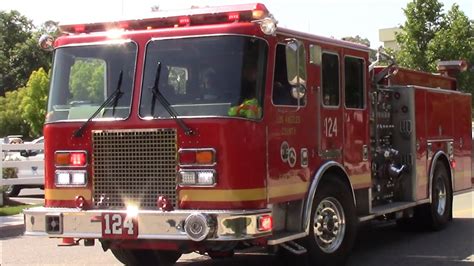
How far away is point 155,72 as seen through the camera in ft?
21.7

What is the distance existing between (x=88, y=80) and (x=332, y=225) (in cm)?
294

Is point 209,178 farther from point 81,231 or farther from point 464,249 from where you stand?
point 464,249

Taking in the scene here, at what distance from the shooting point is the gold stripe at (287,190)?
6.49m

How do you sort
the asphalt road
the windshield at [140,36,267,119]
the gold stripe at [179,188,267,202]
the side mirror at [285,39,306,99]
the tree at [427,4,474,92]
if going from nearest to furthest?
the gold stripe at [179,188,267,202] < the windshield at [140,36,267,119] < the side mirror at [285,39,306,99] < the asphalt road < the tree at [427,4,474,92]

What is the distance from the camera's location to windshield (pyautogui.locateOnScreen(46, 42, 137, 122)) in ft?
22.0

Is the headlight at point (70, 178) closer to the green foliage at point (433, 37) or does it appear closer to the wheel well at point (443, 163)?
the wheel well at point (443, 163)

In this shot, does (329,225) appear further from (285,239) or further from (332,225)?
(285,239)

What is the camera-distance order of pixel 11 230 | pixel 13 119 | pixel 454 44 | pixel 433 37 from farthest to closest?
pixel 13 119 → pixel 433 37 → pixel 454 44 → pixel 11 230

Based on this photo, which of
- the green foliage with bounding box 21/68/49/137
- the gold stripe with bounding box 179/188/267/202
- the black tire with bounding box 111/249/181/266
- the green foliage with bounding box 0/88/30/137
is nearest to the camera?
the gold stripe with bounding box 179/188/267/202

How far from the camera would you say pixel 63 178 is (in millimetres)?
6848

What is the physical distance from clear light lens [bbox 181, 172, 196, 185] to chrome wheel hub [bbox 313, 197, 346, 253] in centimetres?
155

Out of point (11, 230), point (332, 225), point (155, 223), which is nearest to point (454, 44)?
point (11, 230)

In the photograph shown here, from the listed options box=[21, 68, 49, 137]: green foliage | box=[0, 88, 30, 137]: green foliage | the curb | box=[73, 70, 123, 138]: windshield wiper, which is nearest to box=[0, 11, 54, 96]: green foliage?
box=[0, 88, 30, 137]: green foliage

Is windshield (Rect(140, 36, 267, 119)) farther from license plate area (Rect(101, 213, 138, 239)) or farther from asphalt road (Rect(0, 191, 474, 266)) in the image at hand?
asphalt road (Rect(0, 191, 474, 266))
